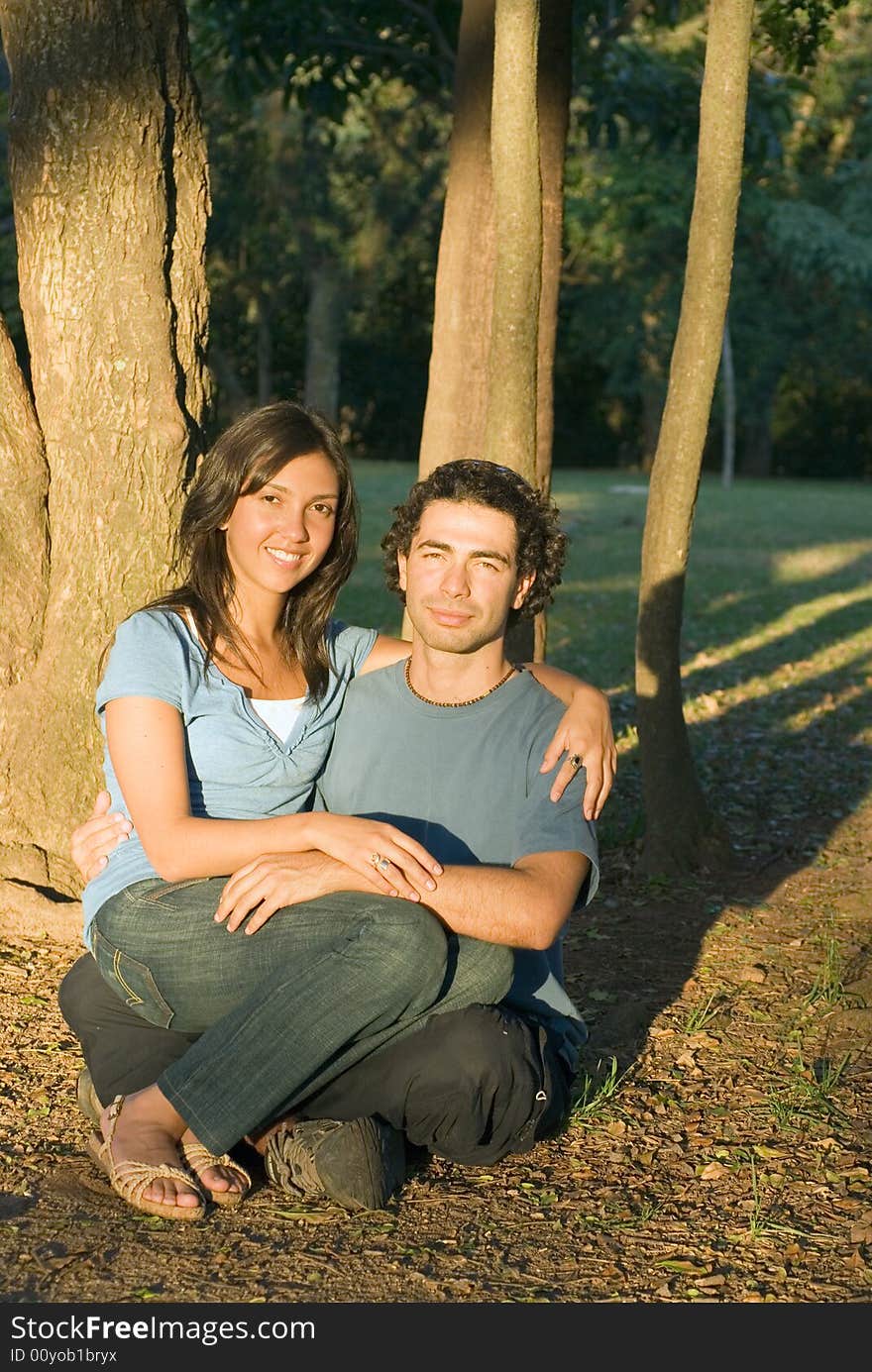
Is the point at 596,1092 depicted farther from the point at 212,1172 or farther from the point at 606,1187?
the point at 212,1172

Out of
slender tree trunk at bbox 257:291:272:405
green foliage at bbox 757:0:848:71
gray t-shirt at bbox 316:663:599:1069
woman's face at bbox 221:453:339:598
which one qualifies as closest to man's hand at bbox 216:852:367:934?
gray t-shirt at bbox 316:663:599:1069

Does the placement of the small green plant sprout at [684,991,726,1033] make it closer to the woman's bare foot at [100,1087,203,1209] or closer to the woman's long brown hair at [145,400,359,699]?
the woman's long brown hair at [145,400,359,699]

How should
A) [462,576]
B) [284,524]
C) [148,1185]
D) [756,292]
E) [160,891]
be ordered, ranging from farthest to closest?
[756,292] < [284,524] < [462,576] < [160,891] < [148,1185]

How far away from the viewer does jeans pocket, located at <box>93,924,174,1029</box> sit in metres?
3.60

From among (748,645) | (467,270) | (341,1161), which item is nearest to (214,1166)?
(341,1161)

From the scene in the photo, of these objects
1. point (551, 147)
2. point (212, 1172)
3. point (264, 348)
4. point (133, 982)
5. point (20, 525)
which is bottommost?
point (212, 1172)

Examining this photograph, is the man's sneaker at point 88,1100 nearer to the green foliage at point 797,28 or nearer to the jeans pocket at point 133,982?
the jeans pocket at point 133,982

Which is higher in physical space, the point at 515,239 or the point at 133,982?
the point at 515,239

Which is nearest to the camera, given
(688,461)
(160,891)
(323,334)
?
(160,891)

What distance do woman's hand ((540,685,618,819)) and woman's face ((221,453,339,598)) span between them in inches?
28.8

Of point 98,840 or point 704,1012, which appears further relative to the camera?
point 704,1012

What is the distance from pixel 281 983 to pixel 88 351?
8.30 feet

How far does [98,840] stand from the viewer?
377 cm

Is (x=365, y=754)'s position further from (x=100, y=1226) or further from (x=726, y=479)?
(x=726, y=479)
